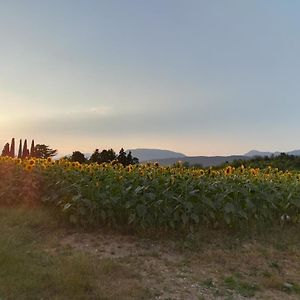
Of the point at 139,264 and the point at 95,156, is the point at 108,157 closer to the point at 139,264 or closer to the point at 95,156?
the point at 95,156

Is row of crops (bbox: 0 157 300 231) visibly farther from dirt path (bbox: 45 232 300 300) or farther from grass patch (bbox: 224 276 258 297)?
grass patch (bbox: 224 276 258 297)

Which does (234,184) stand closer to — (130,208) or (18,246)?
(130,208)

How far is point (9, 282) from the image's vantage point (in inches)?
162

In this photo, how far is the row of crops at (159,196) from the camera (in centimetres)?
564

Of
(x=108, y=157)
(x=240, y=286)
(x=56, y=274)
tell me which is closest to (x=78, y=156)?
(x=108, y=157)

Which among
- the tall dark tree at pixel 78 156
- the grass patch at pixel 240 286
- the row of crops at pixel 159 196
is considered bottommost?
the grass patch at pixel 240 286

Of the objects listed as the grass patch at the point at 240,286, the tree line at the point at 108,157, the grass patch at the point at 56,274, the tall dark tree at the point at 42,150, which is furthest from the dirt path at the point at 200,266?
the tall dark tree at the point at 42,150

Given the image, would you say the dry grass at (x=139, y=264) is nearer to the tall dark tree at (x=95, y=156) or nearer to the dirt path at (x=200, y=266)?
the dirt path at (x=200, y=266)

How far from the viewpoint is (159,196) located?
18.7 ft

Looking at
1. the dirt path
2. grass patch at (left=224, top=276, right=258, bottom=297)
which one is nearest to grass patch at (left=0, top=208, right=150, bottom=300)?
the dirt path

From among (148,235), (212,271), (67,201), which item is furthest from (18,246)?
(212,271)

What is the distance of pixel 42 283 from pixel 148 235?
1738 millimetres

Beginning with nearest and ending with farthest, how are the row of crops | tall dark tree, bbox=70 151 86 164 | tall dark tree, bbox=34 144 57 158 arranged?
the row of crops < tall dark tree, bbox=70 151 86 164 < tall dark tree, bbox=34 144 57 158

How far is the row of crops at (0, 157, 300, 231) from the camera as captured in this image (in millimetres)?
5641
